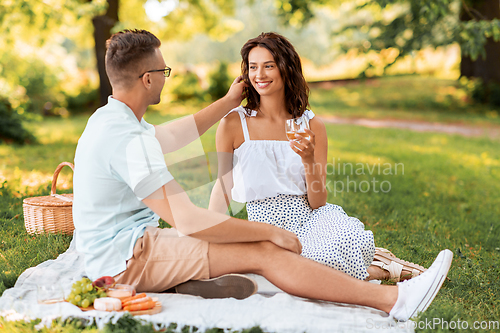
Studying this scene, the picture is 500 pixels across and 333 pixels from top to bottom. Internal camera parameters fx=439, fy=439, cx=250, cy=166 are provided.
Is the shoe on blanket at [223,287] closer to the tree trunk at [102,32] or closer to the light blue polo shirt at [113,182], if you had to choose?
the light blue polo shirt at [113,182]

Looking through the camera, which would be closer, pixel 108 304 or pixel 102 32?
pixel 108 304

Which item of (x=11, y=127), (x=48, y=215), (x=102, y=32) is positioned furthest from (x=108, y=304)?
(x=102, y=32)

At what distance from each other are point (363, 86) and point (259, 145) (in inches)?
779

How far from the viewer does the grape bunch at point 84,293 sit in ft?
8.74

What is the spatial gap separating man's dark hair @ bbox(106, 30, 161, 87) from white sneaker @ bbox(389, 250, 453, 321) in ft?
7.06

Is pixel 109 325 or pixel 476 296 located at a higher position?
pixel 109 325

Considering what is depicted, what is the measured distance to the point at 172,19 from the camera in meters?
19.4

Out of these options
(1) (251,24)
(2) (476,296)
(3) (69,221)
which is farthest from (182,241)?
(1) (251,24)

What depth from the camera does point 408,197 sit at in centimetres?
629

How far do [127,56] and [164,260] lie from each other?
1.28 metres

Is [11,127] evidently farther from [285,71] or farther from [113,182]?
[113,182]

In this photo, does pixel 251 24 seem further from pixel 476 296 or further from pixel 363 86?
pixel 476 296

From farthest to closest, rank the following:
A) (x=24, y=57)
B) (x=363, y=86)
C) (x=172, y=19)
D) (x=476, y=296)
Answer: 1. (x=363, y=86)
2. (x=172, y=19)
3. (x=24, y=57)
4. (x=476, y=296)

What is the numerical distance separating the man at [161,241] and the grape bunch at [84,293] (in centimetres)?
10
